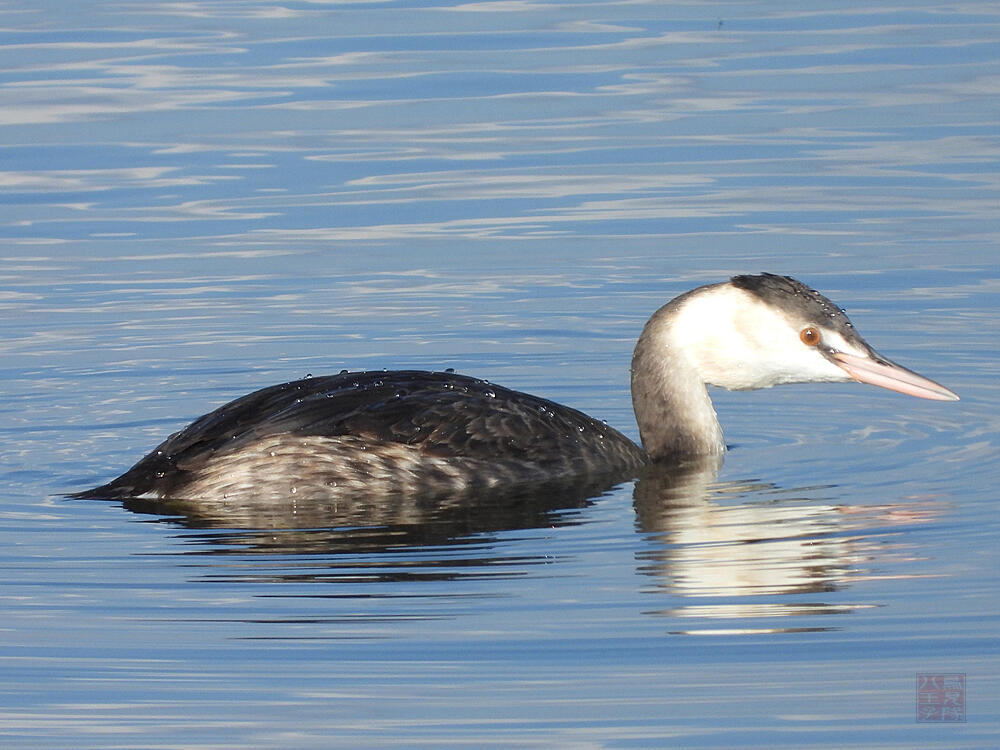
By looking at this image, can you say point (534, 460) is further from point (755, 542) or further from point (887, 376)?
point (887, 376)

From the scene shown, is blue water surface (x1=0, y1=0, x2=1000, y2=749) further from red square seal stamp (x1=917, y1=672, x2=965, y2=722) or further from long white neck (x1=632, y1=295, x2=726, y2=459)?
long white neck (x1=632, y1=295, x2=726, y2=459)

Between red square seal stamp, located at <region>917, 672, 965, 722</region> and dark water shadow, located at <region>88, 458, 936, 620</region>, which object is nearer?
red square seal stamp, located at <region>917, 672, 965, 722</region>

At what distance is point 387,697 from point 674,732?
0.88m

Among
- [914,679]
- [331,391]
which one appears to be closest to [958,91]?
[331,391]

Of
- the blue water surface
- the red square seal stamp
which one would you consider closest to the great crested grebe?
the blue water surface

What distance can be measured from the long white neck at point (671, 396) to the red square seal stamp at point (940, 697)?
11.2ft

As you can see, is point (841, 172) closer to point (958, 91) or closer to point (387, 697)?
point (958, 91)

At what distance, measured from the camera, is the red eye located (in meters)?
10.2

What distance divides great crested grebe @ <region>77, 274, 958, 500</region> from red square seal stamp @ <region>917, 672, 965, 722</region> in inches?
116

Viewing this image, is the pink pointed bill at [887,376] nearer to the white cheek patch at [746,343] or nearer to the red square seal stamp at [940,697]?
the white cheek patch at [746,343]

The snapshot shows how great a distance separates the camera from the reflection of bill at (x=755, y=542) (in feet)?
26.3

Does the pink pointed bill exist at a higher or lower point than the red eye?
lower

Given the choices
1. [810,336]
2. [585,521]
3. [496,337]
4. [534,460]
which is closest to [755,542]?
[585,521]

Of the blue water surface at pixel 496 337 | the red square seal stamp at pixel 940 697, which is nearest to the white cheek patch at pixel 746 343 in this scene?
the blue water surface at pixel 496 337
